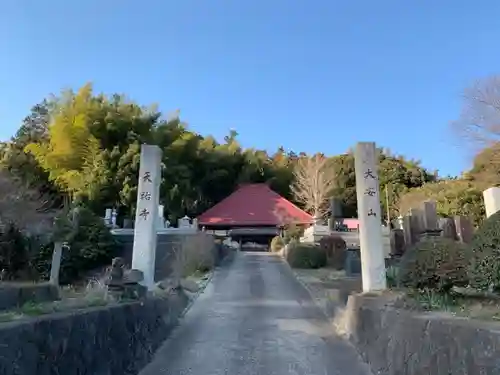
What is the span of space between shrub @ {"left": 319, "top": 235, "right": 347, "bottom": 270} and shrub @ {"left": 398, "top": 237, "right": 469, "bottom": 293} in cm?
967

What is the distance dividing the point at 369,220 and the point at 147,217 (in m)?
3.78

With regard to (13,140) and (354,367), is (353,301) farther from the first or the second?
(13,140)

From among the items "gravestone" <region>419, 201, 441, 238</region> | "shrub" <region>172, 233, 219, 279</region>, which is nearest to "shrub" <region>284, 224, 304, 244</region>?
"shrub" <region>172, 233, 219, 279</region>

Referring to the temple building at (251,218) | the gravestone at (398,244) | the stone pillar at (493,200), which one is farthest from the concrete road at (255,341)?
the temple building at (251,218)

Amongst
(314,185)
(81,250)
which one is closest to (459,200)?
(314,185)

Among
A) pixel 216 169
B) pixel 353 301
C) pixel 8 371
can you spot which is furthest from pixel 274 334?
pixel 216 169

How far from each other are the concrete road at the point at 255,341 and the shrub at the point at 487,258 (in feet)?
5.41

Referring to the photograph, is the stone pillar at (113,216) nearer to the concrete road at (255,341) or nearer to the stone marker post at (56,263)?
the stone marker post at (56,263)

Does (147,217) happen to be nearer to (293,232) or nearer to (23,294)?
(23,294)

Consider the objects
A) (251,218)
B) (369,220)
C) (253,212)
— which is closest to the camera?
(369,220)

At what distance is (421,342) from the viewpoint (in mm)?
3195

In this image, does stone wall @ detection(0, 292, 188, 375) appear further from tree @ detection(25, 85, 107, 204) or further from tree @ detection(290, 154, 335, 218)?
tree @ detection(290, 154, 335, 218)

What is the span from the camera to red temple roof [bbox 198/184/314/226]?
85.9 ft

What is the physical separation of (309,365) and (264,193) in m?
23.9
